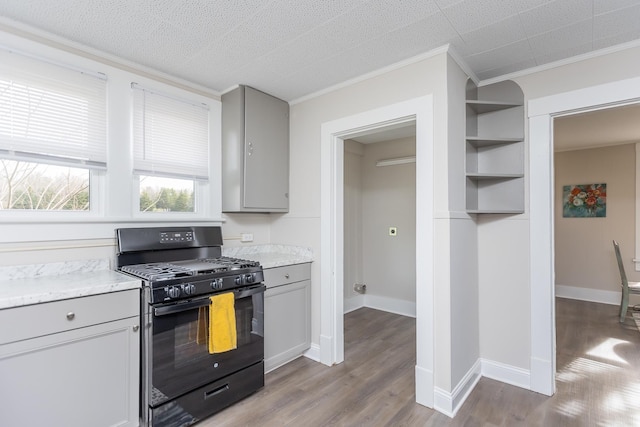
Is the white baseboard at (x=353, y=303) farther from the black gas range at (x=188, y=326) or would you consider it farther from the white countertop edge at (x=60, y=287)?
the white countertop edge at (x=60, y=287)

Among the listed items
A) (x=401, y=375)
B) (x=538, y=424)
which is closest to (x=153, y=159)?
(x=401, y=375)

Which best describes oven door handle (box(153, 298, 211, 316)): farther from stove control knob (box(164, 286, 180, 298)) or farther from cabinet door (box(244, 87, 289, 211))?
cabinet door (box(244, 87, 289, 211))

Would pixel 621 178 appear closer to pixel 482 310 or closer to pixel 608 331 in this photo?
pixel 608 331

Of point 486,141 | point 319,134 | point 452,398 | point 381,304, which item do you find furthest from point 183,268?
point 381,304

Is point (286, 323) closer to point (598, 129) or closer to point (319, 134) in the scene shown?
point (319, 134)

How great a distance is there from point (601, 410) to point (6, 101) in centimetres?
420

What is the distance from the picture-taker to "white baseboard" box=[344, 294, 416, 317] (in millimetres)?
4230

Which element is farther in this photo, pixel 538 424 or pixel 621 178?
pixel 621 178

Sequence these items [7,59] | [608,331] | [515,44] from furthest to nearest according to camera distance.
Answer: [608,331]
[515,44]
[7,59]

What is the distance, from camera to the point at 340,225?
2.90 meters

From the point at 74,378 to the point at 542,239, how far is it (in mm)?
3071

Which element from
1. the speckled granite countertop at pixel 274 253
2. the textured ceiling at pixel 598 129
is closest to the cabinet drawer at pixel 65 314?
the speckled granite countertop at pixel 274 253

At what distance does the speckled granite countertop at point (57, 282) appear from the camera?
1.54 m

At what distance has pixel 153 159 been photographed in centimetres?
254
